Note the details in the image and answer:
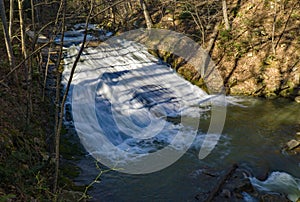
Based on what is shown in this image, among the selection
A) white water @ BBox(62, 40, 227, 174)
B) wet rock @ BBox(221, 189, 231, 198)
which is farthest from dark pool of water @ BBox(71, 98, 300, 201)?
white water @ BBox(62, 40, 227, 174)

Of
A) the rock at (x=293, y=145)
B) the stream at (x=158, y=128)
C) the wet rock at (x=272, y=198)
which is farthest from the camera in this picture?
the rock at (x=293, y=145)

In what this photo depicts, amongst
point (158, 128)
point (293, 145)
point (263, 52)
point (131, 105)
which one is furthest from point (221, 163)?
point (263, 52)

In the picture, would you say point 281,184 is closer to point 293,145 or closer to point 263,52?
point 293,145

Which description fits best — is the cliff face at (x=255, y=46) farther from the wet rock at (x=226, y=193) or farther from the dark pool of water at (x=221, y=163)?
the wet rock at (x=226, y=193)

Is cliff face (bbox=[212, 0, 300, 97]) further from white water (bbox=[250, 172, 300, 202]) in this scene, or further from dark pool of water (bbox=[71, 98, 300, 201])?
white water (bbox=[250, 172, 300, 202])

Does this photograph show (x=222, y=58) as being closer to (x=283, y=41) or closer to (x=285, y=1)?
(x=283, y=41)

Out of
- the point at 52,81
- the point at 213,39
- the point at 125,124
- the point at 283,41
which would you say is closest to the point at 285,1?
the point at 283,41

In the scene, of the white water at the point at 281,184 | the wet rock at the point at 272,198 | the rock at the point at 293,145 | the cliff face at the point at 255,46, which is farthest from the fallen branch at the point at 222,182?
the cliff face at the point at 255,46

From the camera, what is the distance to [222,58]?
1521 cm

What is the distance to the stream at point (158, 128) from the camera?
700 centimetres

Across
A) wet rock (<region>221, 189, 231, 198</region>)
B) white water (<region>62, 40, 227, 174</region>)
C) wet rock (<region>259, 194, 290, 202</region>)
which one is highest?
wet rock (<region>221, 189, 231, 198</region>)

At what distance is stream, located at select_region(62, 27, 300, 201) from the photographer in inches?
276

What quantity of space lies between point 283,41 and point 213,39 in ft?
12.8

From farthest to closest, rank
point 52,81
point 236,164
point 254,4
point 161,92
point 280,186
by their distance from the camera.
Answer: point 254,4, point 161,92, point 52,81, point 236,164, point 280,186
